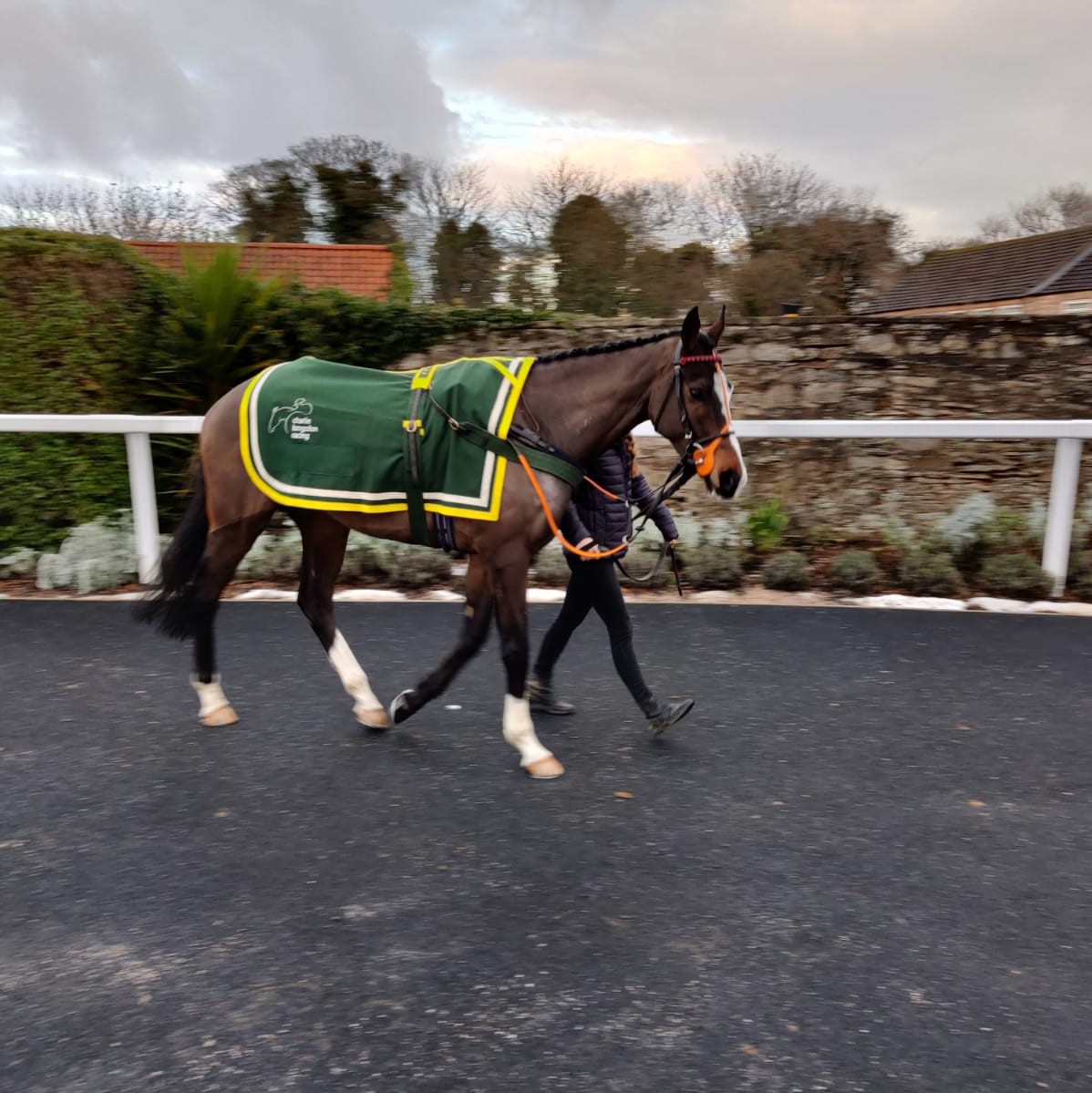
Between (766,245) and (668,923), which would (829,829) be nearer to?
(668,923)

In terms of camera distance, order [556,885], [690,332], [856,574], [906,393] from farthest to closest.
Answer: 1. [906,393]
2. [856,574]
3. [690,332]
4. [556,885]

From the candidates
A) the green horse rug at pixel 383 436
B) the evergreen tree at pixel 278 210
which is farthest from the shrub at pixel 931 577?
the evergreen tree at pixel 278 210

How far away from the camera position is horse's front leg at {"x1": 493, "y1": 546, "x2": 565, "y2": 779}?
11.7ft

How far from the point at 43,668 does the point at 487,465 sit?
279 centimetres

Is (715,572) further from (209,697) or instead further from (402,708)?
(209,697)

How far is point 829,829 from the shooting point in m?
3.17

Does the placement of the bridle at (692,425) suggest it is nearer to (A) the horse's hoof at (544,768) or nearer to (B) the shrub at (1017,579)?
(A) the horse's hoof at (544,768)

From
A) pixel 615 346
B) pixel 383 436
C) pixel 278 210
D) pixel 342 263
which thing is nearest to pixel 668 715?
pixel 615 346

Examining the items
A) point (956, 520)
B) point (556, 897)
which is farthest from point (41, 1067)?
point (956, 520)

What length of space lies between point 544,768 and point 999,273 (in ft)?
87.1

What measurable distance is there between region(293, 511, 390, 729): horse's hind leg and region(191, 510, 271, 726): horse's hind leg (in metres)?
0.23

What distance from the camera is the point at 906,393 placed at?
8.51 m

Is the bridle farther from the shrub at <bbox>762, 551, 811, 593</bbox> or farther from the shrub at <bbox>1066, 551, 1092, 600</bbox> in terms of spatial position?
the shrub at <bbox>1066, 551, 1092, 600</bbox>

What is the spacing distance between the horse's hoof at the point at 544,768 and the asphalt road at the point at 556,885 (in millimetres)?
105
